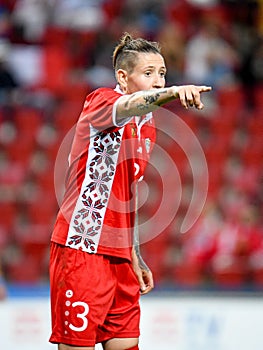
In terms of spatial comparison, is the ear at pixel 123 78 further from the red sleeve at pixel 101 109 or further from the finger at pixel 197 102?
the finger at pixel 197 102

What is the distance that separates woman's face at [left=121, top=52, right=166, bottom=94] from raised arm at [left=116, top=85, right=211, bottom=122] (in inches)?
9.3

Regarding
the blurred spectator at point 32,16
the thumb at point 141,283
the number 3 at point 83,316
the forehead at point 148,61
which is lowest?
the number 3 at point 83,316

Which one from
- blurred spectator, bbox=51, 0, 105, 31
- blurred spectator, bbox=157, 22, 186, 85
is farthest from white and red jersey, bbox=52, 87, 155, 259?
blurred spectator, bbox=51, 0, 105, 31

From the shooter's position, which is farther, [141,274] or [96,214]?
[141,274]

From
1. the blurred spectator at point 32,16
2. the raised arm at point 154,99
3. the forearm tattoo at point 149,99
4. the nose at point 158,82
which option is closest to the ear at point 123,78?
the nose at point 158,82

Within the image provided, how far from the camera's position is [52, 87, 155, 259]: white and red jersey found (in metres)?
3.60

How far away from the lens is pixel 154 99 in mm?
3188

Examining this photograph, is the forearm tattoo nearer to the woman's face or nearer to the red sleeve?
the red sleeve

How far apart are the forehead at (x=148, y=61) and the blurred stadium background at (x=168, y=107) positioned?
3765 mm

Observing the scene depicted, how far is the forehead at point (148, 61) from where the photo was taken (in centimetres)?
361

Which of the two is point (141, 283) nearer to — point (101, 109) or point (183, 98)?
point (101, 109)

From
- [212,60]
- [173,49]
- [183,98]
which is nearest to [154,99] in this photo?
[183,98]

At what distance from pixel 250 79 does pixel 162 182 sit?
1.66 m

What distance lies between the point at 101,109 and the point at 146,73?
28 centimetres
